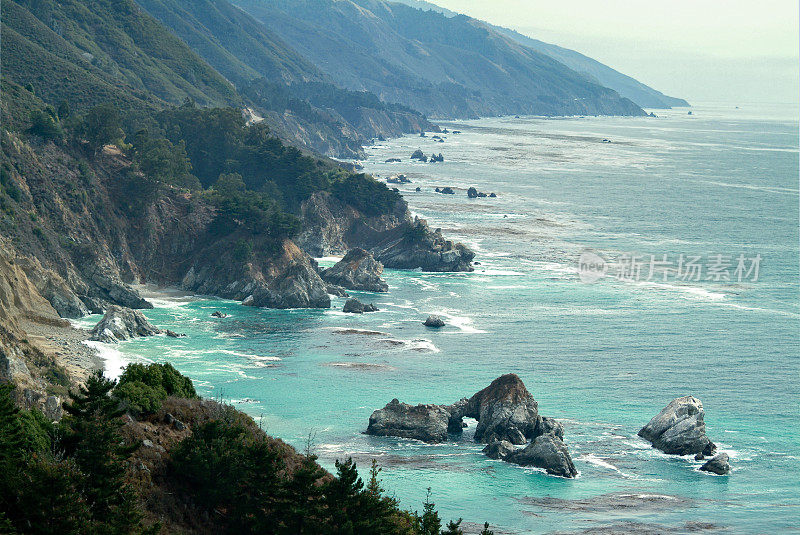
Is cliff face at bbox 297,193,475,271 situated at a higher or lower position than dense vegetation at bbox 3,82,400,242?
lower

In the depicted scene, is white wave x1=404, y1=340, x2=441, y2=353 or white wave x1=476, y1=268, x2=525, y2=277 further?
white wave x1=476, y1=268, x2=525, y2=277

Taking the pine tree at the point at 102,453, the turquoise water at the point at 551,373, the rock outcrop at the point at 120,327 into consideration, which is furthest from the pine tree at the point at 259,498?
the rock outcrop at the point at 120,327

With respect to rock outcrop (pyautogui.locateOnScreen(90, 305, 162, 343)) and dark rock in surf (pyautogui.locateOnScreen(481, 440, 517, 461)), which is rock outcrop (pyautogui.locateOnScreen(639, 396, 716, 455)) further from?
rock outcrop (pyautogui.locateOnScreen(90, 305, 162, 343))

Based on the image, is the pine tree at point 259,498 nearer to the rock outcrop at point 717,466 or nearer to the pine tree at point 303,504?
the pine tree at point 303,504

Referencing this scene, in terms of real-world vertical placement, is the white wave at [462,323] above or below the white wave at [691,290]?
below

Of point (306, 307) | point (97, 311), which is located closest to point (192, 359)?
point (97, 311)

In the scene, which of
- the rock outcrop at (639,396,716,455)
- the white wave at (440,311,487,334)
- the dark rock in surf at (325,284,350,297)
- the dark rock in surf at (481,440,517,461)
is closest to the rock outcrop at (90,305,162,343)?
the dark rock in surf at (325,284,350,297)

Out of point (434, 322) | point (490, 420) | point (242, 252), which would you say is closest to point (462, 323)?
point (434, 322)
